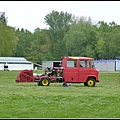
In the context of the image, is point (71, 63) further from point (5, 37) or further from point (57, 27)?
point (57, 27)

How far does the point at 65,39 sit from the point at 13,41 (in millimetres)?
17618

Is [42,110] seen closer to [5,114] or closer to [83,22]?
[5,114]

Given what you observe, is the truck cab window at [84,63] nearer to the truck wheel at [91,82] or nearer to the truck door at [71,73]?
the truck door at [71,73]

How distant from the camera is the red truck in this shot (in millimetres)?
25594

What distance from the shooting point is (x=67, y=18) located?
117m

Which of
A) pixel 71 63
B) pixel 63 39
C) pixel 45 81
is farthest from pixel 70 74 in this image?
pixel 63 39

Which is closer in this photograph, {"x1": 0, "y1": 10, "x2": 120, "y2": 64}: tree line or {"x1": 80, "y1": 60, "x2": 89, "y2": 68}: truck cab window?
{"x1": 80, "y1": 60, "x2": 89, "y2": 68}: truck cab window

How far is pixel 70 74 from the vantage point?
25.6 m

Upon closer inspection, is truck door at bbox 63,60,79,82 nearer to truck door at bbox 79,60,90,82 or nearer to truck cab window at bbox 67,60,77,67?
truck cab window at bbox 67,60,77,67

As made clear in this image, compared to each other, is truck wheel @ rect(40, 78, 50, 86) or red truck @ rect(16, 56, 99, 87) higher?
red truck @ rect(16, 56, 99, 87)

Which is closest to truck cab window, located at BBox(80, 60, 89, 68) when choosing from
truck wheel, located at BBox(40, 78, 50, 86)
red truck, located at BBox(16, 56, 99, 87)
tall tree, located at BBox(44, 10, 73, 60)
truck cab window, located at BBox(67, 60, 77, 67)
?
red truck, located at BBox(16, 56, 99, 87)

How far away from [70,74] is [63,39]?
268 feet

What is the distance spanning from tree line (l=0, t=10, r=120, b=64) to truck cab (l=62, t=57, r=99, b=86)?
56189 millimetres

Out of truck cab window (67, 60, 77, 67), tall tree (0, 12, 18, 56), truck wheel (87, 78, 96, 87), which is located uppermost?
tall tree (0, 12, 18, 56)
